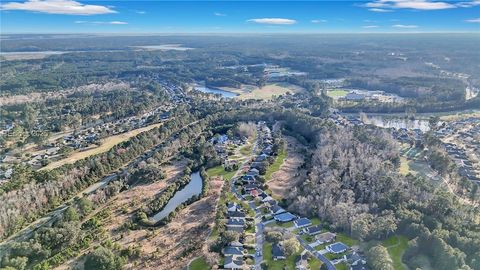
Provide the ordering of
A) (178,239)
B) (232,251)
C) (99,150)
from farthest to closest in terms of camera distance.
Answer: (99,150) < (178,239) < (232,251)

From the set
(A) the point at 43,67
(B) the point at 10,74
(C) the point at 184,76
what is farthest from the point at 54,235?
(A) the point at 43,67

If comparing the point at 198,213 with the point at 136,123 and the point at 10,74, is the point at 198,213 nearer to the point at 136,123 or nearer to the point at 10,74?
the point at 136,123

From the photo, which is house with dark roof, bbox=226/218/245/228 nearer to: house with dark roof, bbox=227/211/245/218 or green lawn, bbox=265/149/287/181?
house with dark roof, bbox=227/211/245/218

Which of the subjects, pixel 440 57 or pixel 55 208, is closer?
pixel 55 208

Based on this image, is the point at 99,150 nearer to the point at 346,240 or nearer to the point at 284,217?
the point at 284,217

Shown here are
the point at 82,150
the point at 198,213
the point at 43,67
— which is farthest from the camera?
the point at 43,67

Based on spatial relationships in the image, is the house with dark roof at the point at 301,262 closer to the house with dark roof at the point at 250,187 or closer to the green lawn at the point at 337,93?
the house with dark roof at the point at 250,187

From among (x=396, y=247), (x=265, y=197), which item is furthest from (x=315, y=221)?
(x=396, y=247)
